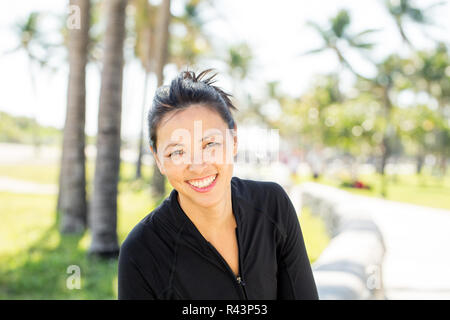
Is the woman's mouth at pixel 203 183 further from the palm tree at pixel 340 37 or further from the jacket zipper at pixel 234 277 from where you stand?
the palm tree at pixel 340 37

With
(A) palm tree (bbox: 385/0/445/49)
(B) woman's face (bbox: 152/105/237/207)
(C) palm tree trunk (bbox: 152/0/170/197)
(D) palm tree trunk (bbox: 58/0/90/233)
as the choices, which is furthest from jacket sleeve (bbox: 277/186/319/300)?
(A) palm tree (bbox: 385/0/445/49)

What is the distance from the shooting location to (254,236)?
1.77 meters

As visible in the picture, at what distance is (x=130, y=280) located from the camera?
1.55 metres

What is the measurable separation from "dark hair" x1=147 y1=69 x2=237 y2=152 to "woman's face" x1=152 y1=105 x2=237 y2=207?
2cm

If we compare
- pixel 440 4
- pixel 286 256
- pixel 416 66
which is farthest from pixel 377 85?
pixel 286 256

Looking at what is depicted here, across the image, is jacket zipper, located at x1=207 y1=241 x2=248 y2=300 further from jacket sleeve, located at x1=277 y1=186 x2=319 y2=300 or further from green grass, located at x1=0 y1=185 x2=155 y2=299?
green grass, located at x1=0 y1=185 x2=155 y2=299

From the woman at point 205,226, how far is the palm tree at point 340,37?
35193mm

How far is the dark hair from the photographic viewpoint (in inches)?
65.4

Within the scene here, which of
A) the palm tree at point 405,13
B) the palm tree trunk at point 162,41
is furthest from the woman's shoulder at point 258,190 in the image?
the palm tree at point 405,13

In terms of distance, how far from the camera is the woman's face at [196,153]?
166 cm

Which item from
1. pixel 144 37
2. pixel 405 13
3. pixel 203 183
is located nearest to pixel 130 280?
pixel 203 183
